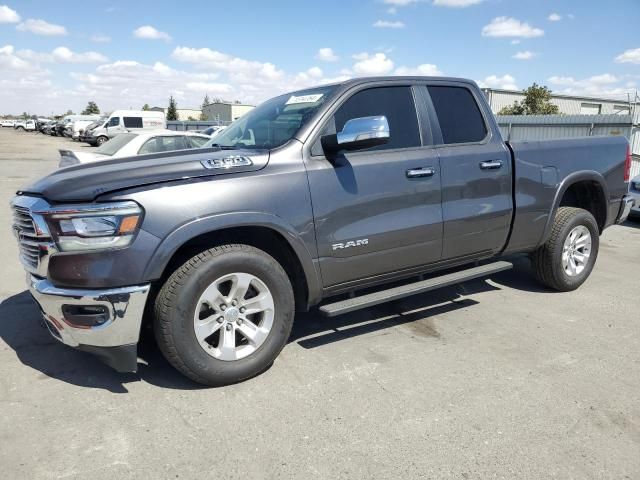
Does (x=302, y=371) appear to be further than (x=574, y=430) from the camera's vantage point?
Yes

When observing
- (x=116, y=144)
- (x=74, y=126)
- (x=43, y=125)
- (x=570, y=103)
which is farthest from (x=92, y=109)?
(x=116, y=144)

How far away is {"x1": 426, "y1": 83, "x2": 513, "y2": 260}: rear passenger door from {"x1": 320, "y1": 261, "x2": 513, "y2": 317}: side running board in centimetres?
16

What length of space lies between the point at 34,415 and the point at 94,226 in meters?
1.14

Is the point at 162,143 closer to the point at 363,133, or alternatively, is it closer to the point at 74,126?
the point at 363,133

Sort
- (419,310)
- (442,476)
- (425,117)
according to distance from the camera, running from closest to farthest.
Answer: (442,476) → (425,117) → (419,310)

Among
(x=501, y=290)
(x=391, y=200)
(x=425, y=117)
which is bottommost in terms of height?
(x=501, y=290)

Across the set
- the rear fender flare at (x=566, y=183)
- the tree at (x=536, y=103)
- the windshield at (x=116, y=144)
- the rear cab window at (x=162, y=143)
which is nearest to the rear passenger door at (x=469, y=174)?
the rear fender flare at (x=566, y=183)

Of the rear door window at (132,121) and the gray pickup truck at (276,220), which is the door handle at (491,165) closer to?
the gray pickup truck at (276,220)

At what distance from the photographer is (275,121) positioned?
3.85 m

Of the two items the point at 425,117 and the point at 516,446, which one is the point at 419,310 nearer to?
the point at 425,117

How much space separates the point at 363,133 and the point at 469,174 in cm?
126

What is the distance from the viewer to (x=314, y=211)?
10.8ft

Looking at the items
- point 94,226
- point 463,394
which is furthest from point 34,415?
point 463,394

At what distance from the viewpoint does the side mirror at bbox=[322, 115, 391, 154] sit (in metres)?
3.21
